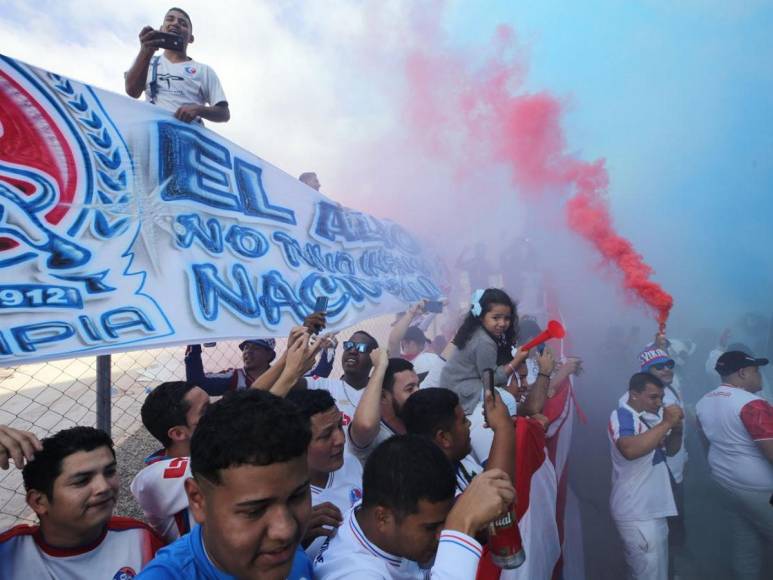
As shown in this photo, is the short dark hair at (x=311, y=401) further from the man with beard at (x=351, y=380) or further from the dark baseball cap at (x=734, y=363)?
the dark baseball cap at (x=734, y=363)

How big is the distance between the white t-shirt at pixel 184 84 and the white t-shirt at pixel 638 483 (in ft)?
12.1

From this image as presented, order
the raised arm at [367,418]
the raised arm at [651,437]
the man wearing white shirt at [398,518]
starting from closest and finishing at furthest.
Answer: the man wearing white shirt at [398,518] < the raised arm at [367,418] < the raised arm at [651,437]

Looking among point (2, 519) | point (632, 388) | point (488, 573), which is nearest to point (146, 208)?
point (488, 573)

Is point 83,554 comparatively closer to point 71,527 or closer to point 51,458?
point 71,527

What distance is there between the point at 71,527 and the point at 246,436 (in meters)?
0.92

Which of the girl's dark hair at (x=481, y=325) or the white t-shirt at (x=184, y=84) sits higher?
the white t-shirt at (x=184, y=84)

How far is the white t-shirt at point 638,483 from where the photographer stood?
129 inches

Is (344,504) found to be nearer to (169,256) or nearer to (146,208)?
(169,256)

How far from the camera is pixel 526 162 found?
13.2m

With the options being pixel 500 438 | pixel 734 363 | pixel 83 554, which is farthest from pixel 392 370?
pixel 734 363

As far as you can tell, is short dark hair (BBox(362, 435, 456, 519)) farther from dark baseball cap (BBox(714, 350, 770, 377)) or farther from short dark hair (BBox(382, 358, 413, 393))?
dark baseball cap (BBox(714, 350, 770, 377))

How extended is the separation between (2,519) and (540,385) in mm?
4315

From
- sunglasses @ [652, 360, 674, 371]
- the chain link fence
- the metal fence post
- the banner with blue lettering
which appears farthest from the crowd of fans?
the chain link fence

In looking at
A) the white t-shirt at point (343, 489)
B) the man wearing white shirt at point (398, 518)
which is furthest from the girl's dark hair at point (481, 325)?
the man wearing white shirt at point (398, 518)
